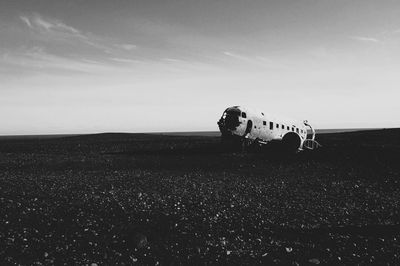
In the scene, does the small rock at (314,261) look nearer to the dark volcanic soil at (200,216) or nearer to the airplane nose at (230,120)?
the dark volcanic soil at (200,216)

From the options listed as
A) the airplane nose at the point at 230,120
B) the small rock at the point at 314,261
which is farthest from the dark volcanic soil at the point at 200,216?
the airplane nose at the point at 230,120

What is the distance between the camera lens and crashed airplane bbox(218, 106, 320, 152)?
3139 centimetres

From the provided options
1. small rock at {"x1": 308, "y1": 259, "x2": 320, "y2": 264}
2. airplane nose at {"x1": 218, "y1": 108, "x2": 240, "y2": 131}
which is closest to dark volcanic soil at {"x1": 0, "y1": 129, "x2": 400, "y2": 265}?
small rock at {"x1": 308, "y1": 259, "x2": 320, "y2": 264}

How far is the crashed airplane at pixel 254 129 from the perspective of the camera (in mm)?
31391

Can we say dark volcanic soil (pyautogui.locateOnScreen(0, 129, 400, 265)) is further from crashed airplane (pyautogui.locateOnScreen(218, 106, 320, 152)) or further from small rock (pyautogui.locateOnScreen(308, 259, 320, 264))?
crashed airplane (pyautogui.locateOnScreen(218, 106, 320, 152))

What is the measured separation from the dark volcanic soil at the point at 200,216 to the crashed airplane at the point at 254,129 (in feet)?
28.4

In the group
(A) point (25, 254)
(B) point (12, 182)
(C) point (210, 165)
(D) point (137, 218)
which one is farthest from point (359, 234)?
(B) point (12, 182)

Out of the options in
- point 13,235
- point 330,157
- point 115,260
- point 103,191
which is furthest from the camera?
point 330,157

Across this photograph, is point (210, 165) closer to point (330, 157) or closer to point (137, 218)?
point (330, 157)

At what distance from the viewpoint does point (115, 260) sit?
8562 mm

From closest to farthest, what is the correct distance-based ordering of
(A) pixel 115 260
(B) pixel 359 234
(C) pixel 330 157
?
(A) pixel 115 260 < (B) pixel 359 234 < (C) pixel 330 157

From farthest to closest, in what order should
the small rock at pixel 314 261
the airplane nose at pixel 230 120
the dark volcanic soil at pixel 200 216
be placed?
1. the airplane nose at pixel 230 120
2. the dark volcanic soil at pixel 200 216
3. the small rock at pixel 314 261

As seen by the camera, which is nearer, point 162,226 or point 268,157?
Result: point 162,226

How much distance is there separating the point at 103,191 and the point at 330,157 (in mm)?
21978
